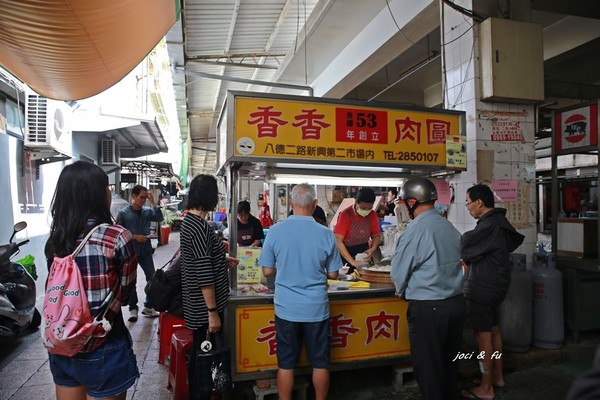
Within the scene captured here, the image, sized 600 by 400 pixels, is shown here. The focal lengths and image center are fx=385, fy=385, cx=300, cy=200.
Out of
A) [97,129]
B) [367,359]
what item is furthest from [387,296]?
[97,129]

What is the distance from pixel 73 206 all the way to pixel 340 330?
246 centimetres

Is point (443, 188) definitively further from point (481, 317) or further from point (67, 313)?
point (67, 313)

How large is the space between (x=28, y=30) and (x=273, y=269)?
2415 millimetres

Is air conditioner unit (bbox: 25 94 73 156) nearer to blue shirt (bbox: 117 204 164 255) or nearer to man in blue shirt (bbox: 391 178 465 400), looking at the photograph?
blue shirt (bbox: 117 204 164 255)

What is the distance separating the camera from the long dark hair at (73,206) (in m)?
1.89

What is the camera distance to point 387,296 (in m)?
3.62

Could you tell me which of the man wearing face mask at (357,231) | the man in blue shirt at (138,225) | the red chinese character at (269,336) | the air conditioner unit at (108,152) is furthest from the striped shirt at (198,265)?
the air conditioner unit at (108,152)

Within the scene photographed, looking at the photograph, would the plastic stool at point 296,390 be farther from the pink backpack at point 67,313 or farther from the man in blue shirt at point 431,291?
the pink backpack at point 67,313

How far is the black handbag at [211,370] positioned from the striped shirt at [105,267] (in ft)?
3.30

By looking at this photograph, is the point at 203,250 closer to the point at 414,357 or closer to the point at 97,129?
the point at 414,357

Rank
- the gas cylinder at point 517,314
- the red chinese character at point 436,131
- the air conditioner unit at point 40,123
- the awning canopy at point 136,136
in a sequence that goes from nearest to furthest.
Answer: the red chinese character at point 436,131
the gas cylinder at point 517,314
the air conditioner unit at point 40,123
the awning canopy at point 136,136

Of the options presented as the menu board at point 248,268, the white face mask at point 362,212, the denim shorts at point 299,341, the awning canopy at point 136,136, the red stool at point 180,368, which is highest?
the awning canopy at point 136,136

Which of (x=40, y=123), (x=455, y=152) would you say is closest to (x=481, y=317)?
(x=455, y=152)

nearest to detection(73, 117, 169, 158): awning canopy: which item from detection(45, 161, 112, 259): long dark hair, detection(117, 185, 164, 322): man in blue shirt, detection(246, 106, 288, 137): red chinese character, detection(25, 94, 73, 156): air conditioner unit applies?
detection(25, 94, 73, 156): air conditioner unit
